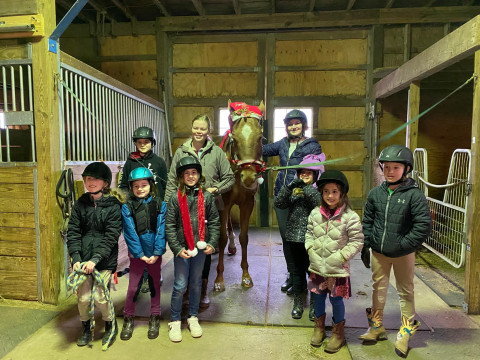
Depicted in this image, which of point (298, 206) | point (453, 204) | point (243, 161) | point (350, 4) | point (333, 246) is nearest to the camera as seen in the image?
point (333, 246)

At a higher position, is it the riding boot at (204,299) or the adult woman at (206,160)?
the adult woman at (206,160)

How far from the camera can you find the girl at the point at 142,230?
Answer: 2.33 meters

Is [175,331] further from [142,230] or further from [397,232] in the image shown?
[397,232]

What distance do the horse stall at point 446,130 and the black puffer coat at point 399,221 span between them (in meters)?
0.66

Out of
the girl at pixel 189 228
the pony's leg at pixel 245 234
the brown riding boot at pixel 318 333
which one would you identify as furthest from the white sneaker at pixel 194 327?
the pony's leg at pixel 245 234

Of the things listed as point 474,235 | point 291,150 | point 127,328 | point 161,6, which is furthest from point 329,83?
point 127,328

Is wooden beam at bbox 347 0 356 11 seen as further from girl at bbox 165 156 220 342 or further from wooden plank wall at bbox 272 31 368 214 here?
girl at bbox 165 156 220 342

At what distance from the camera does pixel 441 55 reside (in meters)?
3.19

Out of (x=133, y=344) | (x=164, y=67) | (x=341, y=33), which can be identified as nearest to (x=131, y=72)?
(x=164, y=67)

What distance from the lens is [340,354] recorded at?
2207mm

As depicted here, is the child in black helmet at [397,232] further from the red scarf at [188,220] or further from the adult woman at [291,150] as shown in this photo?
the red scarf at [188,220]

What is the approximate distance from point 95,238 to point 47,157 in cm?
107

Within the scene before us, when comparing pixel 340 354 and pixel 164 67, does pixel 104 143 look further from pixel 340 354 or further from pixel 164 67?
pixel 340 354

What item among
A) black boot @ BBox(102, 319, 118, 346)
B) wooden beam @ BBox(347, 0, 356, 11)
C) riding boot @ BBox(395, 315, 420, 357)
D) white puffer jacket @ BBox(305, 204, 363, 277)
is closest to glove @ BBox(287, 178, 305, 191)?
white puffer jacket @ BBox(305, 204, 363, 277)
